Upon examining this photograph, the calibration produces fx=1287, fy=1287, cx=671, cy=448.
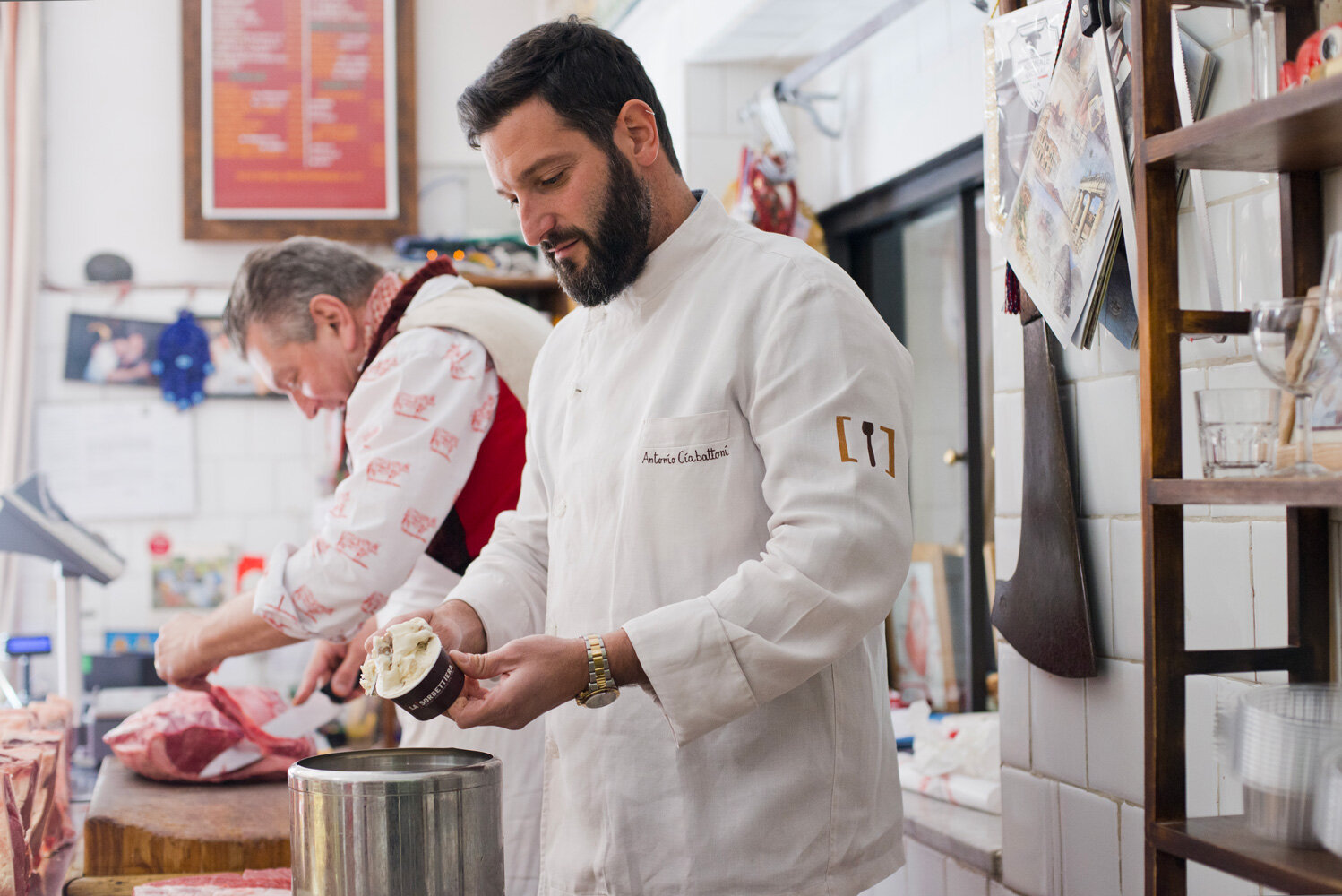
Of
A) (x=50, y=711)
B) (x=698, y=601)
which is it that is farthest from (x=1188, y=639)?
(x=50, y=711)

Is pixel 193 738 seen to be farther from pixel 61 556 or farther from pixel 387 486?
pixel 61 556

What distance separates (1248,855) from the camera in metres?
1.07

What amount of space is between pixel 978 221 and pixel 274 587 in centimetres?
190

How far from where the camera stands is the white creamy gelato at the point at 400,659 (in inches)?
49.3

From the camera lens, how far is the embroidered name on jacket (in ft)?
4.74

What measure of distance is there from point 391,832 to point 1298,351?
0.92 metres

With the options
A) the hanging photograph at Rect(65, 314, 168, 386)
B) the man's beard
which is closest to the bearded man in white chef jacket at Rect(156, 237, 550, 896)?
the man's beard

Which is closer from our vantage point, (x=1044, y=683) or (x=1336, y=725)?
(x=1336, y=725)

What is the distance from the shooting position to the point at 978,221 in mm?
3084

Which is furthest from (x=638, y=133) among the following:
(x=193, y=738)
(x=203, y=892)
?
(x=193, y=738)

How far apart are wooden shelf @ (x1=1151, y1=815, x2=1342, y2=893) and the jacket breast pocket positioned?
1.97ft

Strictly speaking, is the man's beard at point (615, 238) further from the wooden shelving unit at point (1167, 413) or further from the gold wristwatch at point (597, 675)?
the wooden shelving unit at point (1167, 413)

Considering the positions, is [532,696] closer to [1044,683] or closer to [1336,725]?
[1336,725]

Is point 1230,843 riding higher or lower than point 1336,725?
lower
